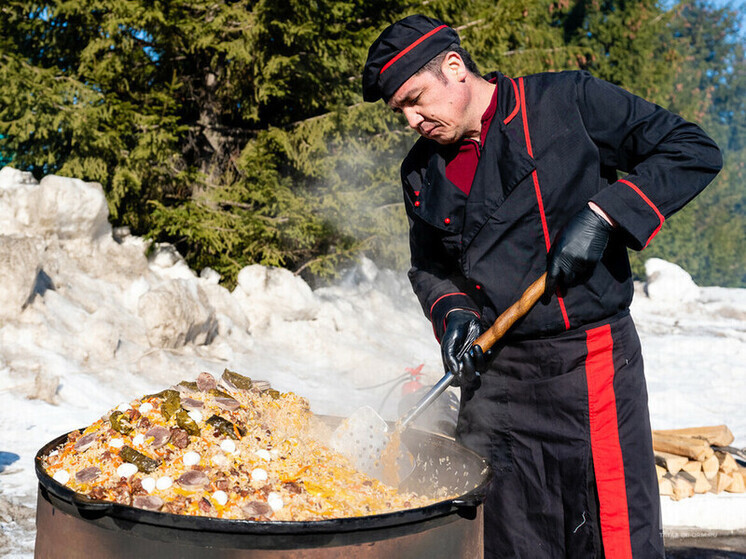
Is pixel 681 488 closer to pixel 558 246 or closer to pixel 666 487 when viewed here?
pixel 666 487

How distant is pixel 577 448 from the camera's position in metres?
2.12

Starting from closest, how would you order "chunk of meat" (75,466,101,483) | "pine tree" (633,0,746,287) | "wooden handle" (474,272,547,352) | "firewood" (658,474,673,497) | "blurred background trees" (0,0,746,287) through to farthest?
1. "chunk of meat" (75,466,101,483)
2. "wooden handle" (474,272,547,352)
3. "firewood" (658,474,673,497)
4. "blurred background trees" (0,0,746,287)
5. "pine tree" (633,0,746,287)

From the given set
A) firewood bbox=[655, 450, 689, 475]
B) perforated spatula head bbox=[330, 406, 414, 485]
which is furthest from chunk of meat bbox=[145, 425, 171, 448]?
firewood bbox=[655, 450, 689, 475]

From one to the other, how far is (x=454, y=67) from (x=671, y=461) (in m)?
3.47

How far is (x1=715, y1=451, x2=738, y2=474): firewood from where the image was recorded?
4.52m

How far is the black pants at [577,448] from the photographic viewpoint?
2080mm

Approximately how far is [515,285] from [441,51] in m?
0.80

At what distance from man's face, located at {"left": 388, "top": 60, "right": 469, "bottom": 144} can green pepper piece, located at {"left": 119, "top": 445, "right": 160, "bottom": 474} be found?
127cm

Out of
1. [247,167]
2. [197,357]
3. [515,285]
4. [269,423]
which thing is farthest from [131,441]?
[247,167]

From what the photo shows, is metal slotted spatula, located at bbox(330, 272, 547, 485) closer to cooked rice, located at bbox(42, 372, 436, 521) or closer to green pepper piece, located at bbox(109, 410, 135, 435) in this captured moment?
cooked rice, located at bbox(42, 372, 436, 521)

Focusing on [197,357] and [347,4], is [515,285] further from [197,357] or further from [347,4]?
[347,4]

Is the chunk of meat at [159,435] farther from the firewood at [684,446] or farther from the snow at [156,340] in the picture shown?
the firewood at [684,446]

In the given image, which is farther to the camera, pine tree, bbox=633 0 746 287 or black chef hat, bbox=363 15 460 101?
pine tree, bbox=633 0 746 287

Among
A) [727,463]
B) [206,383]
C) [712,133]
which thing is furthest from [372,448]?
[712,133]
